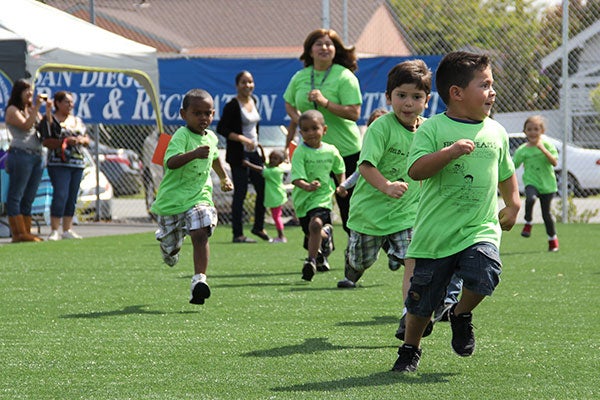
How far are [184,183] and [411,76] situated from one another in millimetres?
2197

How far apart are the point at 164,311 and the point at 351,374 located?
8.24ft

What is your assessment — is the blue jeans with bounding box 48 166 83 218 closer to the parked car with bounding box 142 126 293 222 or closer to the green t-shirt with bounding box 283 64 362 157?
the parked car with bounding box 142 126 293 222

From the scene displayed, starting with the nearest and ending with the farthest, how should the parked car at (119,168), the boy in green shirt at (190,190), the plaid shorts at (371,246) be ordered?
the plaid shorts at (371,246) → the boy in green shirt at (190,190) → the parked car at (119,168)

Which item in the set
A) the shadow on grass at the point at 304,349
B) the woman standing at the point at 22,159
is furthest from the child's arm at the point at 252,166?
Result: the shadow on grass at the point at 304,349

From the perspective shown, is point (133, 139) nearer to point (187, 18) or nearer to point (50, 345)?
point (50, 345)

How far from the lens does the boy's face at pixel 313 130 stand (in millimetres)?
9078

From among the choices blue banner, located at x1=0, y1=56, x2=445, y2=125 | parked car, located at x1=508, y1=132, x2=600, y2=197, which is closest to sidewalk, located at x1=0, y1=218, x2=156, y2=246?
blue banner, located at x1=0, y1=56, x2=445, y2=125

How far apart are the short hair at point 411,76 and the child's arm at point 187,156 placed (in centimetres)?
158

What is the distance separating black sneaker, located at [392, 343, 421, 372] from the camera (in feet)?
16.5

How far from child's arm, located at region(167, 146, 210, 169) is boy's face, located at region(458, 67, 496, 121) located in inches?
101

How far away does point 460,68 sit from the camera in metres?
4.91

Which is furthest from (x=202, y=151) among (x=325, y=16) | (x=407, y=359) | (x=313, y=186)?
(x=325, y=16)

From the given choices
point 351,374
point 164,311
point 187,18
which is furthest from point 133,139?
point 187,18

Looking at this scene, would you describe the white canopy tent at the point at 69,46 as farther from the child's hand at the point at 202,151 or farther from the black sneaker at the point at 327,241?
the child's hand at the point at 202,151
